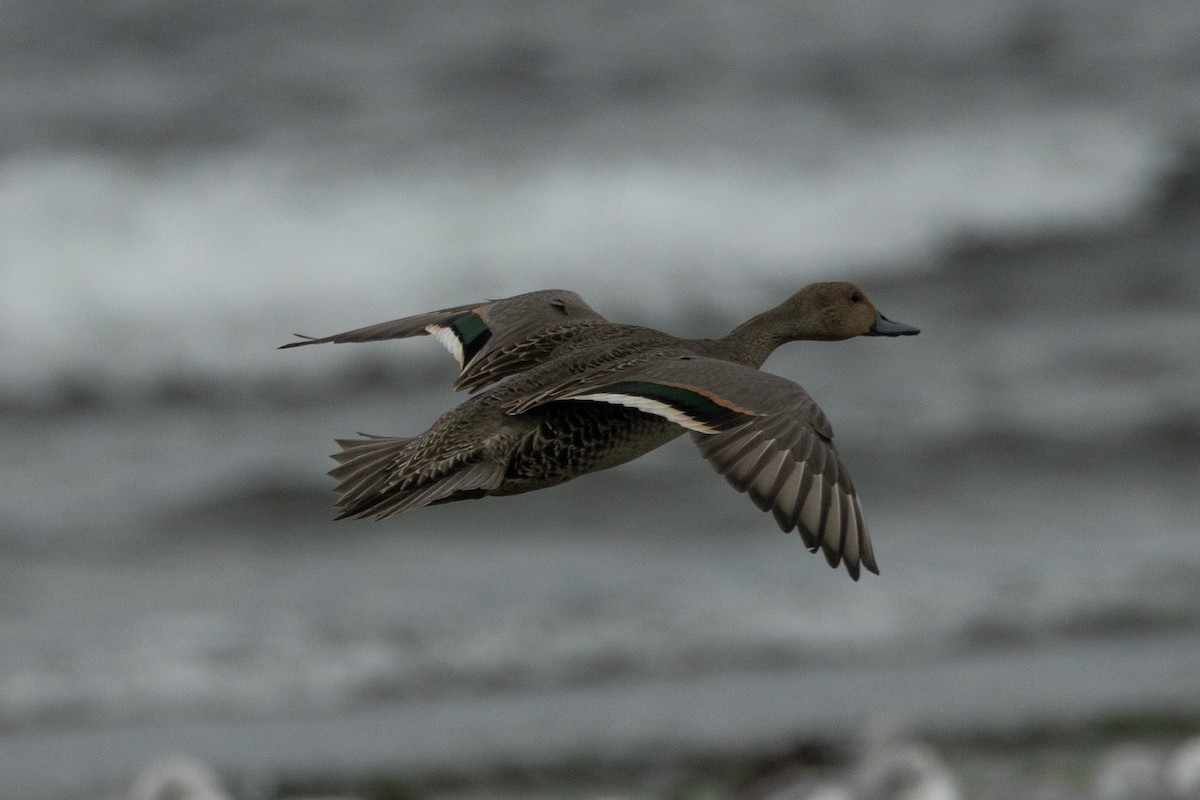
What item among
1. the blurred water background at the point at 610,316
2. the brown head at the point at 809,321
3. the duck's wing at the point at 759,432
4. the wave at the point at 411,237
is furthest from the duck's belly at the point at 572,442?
the wave at the point at 411,237

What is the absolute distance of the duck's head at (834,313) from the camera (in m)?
4.55

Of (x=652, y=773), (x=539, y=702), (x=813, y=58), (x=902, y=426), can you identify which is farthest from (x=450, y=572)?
(x=813, y=58)

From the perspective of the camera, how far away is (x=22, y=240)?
14023 mm

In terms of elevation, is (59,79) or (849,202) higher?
(59,79)

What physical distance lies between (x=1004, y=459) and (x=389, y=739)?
192 inches

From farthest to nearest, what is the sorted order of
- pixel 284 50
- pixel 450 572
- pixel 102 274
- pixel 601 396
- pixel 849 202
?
1. pixel 284 50
2. pixel 849 202
3. pixel 102 274
4. pixel 450 572
5. pixel 601 396

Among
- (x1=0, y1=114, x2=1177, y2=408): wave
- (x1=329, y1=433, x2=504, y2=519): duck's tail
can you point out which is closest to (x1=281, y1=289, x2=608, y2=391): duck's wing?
(x1=329, y1=433, x2=504, y2=519): duck's tail

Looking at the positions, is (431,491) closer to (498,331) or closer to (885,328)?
(498,331)

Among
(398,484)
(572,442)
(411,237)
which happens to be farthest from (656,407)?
(411,237)

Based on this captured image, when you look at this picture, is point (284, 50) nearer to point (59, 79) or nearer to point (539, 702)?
point (59, 79)

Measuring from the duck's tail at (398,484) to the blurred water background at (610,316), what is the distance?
2.92m

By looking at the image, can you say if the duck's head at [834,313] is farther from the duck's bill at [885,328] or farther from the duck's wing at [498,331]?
the duck's wing at [498,331]

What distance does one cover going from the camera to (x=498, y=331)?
4.61 metres

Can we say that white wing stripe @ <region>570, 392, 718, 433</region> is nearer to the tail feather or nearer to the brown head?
the tail feather
